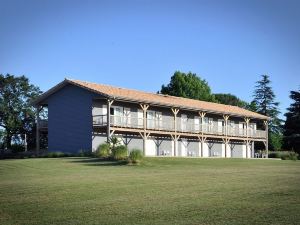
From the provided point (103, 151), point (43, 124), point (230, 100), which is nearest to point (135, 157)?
point (103, 151)

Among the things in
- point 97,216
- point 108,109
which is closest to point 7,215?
point 97,216

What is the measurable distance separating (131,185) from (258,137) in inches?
1511

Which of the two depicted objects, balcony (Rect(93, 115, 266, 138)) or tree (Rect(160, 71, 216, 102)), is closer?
balcony (Rect(93, 115, 266, 138))

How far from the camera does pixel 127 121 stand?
39.6 metres

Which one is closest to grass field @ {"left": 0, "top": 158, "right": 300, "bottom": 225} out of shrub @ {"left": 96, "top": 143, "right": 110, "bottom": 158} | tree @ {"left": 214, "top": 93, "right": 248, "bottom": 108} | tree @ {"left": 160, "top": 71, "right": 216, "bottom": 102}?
shrub @ {"left": 96, "top": 143, "right": 110, "bottom": 158}

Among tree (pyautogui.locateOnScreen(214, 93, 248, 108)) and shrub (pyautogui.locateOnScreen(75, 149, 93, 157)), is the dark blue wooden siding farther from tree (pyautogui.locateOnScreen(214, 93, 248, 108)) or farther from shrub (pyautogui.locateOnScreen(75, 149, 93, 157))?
tree (pyautogui.locateOnScreen(214, 93, 248, 108))

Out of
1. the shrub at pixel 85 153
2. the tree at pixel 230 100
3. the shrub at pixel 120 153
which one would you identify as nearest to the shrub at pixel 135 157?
the shrub at pixel 120 153

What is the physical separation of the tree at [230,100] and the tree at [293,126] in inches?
855

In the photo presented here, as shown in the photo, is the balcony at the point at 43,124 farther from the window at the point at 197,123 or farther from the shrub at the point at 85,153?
the window at the point at 197,123

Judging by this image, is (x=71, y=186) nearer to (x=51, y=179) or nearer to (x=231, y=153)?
(x=51, y=179)

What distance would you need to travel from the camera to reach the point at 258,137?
53.8 metres

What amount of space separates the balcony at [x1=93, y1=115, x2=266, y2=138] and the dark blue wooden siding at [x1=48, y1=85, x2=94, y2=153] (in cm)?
142

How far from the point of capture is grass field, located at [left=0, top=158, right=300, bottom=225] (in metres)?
11.5

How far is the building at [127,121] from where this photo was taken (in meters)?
38.9
